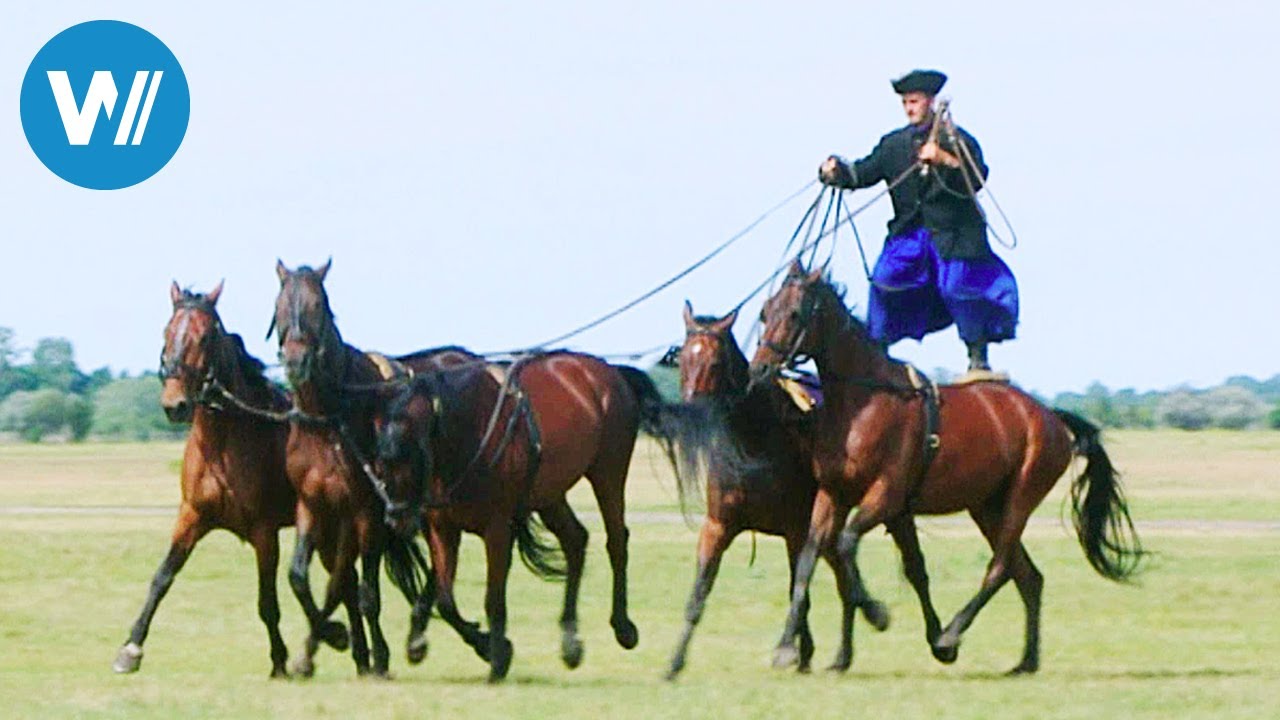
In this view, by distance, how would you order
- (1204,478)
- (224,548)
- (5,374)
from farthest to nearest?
(5,374), (1204,478), (224,548)

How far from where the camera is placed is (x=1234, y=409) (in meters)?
98.4

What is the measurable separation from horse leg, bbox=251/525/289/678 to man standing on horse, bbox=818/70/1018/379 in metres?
3.55

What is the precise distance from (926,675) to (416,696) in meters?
3.18

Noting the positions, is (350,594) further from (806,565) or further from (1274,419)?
(1274,419)

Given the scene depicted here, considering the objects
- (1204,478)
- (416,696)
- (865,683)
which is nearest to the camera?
(416,696)

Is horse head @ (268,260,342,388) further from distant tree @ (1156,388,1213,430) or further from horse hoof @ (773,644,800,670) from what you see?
distant tree @ (1156,388,1213,430)

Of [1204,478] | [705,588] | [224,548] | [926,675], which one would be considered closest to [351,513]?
[705,588]

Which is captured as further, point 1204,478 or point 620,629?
point 1204,478

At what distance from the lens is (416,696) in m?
14.8

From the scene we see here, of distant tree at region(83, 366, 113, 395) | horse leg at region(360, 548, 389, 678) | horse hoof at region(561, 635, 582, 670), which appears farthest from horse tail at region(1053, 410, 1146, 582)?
distant tree at region(83, 366, 113, 395)

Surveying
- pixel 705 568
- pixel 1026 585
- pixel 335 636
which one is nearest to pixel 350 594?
pixel 335 636

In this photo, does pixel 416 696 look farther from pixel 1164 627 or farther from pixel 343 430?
pixel 1164 627

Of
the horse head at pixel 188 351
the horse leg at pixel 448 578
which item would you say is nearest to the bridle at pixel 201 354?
the horse head at pixel 188 351

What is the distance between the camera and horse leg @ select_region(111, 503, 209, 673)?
16438 millimetres
